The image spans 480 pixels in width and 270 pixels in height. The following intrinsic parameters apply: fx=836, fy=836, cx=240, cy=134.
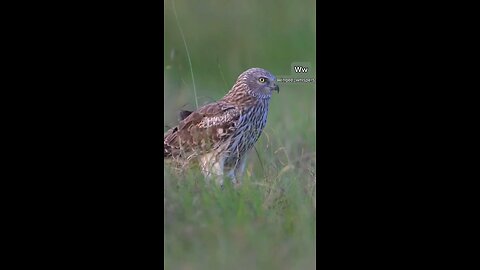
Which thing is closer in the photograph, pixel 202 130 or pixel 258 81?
pixel 258 81

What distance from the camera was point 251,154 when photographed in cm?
518

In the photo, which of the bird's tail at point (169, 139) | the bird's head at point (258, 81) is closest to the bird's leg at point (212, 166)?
the bird's tail at point (169, 139)

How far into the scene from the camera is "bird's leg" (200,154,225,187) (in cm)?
491

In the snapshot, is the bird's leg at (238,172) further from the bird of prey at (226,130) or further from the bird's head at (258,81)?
the bird's head at (258,81)

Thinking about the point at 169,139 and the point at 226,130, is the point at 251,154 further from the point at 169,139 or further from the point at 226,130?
the point at 169,139

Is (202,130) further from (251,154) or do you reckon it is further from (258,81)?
(258,81)

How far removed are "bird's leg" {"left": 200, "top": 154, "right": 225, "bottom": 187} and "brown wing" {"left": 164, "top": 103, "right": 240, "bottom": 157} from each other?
0.07 metres

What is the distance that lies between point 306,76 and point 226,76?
0.52 meters

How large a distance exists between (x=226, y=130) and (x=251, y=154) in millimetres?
215

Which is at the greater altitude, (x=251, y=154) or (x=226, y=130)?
(x=226, y=130)

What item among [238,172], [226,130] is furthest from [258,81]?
[238,172]

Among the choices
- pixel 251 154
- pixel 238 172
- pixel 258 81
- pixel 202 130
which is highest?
pixel 258 81

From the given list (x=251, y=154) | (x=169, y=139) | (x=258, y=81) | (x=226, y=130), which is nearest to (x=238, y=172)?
(x=251, y=154)

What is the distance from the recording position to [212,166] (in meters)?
5.05
